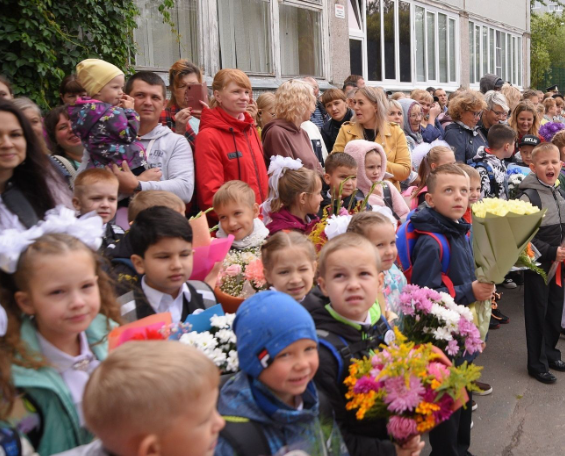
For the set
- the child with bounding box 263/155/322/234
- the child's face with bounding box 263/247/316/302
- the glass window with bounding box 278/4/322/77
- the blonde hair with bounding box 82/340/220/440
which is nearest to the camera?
the blonde hair with bounding box 82/340/220/440

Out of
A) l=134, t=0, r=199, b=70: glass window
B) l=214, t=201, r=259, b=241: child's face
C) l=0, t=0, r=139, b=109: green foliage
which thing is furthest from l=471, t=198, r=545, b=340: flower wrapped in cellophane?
l=134, t=0, r=199, b=70: glass window

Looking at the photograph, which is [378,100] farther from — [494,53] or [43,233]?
[494,53]

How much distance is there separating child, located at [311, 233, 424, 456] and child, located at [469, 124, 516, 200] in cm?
416

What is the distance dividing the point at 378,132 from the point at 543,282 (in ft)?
7.53

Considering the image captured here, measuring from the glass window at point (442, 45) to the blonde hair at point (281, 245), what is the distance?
17207 mm

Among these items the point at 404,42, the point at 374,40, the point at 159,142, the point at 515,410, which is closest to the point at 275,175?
the point at 159,142

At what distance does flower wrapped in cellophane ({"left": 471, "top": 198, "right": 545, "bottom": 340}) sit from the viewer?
3.41 meters

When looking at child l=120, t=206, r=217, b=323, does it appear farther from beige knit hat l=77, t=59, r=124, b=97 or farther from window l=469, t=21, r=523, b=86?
window l=469, t=21, r=523, b=86

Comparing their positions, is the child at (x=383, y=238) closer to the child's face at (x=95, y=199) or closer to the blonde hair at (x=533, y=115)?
the child's face at (x=95, y=199)

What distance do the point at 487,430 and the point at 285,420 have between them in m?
2.86

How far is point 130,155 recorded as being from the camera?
14.8 ft

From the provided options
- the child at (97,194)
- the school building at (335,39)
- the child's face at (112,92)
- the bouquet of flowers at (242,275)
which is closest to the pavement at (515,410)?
the bouquet of flowers at (242,275)

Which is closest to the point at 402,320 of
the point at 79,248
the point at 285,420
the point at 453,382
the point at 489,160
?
the point at 453,382

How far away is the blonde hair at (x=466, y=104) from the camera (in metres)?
7.86
